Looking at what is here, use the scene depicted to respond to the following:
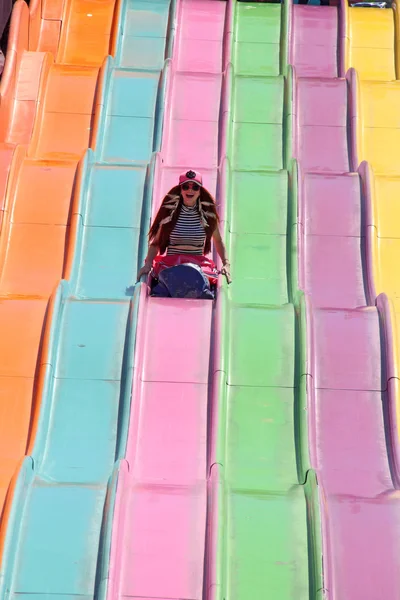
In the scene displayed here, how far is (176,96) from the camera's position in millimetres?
12984

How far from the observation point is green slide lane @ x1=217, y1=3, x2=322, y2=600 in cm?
795

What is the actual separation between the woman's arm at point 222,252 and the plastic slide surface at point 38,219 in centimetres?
173

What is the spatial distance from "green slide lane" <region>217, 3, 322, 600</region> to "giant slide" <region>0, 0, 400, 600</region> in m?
0.02

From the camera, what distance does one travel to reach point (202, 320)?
9.74 m

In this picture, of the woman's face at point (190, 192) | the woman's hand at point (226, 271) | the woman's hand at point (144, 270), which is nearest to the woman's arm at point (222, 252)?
the woman's hand at point (226, 271)

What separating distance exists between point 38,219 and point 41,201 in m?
0.27

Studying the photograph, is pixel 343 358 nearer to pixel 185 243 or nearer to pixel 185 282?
pixel 185 282

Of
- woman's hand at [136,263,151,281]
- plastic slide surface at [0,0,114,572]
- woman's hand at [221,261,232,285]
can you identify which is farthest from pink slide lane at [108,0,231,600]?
plastic slide surface at [0,0,114,572]

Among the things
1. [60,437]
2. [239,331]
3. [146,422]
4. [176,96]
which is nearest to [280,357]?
[239,331]

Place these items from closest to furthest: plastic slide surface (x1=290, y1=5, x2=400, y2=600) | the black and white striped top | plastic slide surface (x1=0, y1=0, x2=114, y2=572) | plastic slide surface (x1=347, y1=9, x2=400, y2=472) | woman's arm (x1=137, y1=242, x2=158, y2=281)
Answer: plastic slide surface (x1=290, y1=5, x2=400, y2=600) < plastic slide surface (x1=0, y1=0, x2=114, y2=572) < the black and white striped top < woman's arm (x1=137, y1=242, x2=158, y2=281) < plastic slide surface (x1=347, y1=9, x2=400, y2=472)

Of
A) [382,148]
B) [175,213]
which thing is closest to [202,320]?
[175,213]

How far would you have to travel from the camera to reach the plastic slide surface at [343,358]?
8.00 m

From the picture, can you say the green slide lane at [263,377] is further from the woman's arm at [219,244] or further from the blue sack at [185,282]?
the woman's arm at [219,244]

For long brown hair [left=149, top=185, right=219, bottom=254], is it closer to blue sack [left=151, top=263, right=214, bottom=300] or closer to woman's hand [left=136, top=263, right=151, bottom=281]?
woman's hand [left=136, top=263, right=151, bottom=281]
